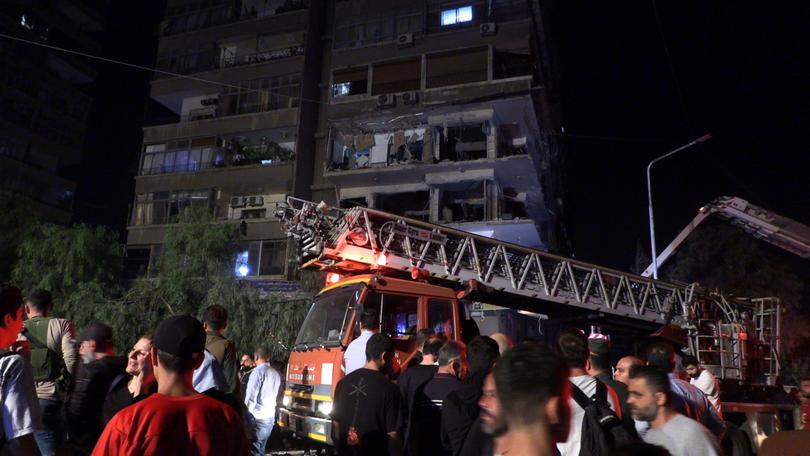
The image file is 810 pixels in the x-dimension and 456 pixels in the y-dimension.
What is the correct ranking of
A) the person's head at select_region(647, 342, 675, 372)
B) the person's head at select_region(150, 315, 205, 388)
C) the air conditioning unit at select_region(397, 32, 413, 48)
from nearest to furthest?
the person's head at select_region(150, 315, 205, 388) < the person's head at select_region(647, 342, 675, 372) < the air conditioning unit at select_region(397, 32, 413, 48)

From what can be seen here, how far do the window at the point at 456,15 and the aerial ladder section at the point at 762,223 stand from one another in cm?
1357

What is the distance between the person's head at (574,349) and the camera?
3746mm

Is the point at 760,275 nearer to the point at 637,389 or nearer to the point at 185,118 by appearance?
the point at 637,389

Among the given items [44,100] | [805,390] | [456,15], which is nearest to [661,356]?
[805,390]

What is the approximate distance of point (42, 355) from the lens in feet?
14.6

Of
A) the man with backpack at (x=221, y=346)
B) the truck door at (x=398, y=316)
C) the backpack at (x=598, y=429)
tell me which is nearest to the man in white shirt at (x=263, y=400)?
the truck door at (x=398, y=316)

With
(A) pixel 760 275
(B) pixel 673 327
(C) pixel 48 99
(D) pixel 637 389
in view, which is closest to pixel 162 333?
(D) pixel 637 389

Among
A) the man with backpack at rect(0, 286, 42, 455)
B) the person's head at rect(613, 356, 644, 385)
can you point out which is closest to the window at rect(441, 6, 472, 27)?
the person's head at rect(613, 356, 644, 385)

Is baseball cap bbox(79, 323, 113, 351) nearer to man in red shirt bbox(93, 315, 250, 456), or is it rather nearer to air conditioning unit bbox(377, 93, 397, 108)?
man in red shirt bbox(93, 315, 250, 456)

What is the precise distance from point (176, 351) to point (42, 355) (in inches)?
112

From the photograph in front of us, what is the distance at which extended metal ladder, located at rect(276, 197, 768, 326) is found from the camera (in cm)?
1018

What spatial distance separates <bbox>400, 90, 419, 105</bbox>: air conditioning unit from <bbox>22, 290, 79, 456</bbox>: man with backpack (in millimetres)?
21189

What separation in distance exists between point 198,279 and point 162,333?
19.4 meters

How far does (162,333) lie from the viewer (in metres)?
2.48
